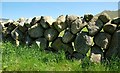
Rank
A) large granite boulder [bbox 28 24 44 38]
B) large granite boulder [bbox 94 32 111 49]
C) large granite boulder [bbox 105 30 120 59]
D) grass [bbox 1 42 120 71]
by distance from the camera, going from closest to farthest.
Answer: grass [bbox 1 42 120 71] → large granite boulder [bbox 105 30 120 59] → large granite boulder [bbox 94 32 111 49] → large granite boulder [bbox 28 24 44 38]

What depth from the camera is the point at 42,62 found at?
10086mm

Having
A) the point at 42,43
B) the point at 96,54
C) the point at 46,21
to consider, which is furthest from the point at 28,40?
the point at 96,54

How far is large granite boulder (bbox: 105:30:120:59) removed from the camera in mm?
9461

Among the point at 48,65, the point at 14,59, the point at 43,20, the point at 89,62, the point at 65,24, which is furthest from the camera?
the point at 43,20

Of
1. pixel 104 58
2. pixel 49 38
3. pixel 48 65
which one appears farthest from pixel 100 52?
Result: pixel 49 38

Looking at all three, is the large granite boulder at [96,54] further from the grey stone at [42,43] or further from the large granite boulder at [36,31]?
the large granite boulder at [36,31]

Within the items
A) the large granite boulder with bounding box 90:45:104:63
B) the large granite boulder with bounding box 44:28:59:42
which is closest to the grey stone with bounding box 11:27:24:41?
the large granite boulder with bounding box 44:28:59:42

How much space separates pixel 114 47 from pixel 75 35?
177 cm

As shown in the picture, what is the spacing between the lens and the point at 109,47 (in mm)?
9867

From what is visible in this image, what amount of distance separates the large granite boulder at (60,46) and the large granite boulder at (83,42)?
21.9 inches

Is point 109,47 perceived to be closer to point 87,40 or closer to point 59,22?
point 87,40

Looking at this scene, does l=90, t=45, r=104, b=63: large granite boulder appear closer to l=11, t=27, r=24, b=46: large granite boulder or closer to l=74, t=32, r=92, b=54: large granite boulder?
l=74, t=32, r=92, b=54: large granite boulder

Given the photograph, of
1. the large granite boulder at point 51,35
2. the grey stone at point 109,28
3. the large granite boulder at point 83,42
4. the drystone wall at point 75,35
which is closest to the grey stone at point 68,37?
the drystone wall at point 75,35

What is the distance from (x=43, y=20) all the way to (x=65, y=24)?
1226mm
